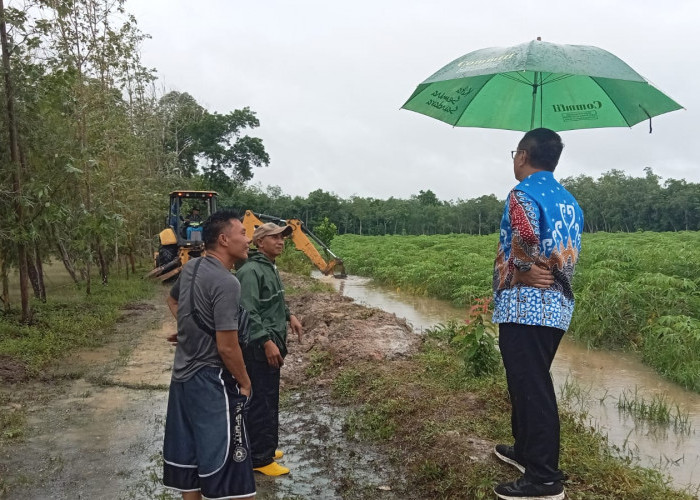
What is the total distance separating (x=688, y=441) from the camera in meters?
5.26

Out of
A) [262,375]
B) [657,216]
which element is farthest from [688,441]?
[657,216]

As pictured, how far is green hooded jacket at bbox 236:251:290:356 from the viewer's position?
3.70m

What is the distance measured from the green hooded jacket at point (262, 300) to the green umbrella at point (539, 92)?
59.5 inches

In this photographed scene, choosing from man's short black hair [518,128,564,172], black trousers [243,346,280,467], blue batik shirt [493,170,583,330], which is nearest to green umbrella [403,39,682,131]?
man's short black hair [518,128,564,172]

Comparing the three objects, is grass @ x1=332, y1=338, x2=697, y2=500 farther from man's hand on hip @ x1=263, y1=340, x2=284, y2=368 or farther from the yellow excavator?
the yellow excavator

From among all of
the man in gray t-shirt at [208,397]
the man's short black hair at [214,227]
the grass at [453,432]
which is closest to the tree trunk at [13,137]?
the grass at [453,432]

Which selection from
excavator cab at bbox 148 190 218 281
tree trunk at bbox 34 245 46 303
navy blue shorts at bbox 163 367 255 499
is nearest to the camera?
navy blue shorts at bbox 163 367 255 499

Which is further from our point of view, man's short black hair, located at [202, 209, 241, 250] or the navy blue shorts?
man's short black hair, located at [202, 209, 241, 250]

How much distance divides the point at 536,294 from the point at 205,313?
64.8 inches

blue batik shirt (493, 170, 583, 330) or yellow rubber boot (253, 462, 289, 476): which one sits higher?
blue batik shirt (493, 170, 583, 330)

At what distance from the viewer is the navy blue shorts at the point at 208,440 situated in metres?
2.66

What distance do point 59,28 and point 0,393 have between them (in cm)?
905

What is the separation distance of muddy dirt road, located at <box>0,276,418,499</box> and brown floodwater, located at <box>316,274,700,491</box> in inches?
82.8

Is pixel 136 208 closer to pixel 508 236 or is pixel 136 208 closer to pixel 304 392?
pixel 304 392
